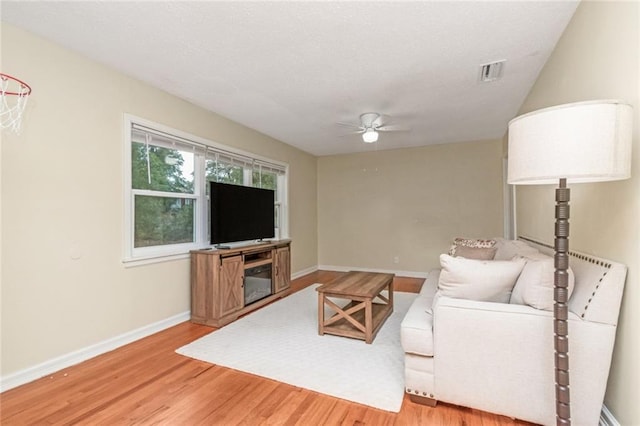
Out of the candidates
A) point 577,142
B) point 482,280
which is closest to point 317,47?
point 577,142

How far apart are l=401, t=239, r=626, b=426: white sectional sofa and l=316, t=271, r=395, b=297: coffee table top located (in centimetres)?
93

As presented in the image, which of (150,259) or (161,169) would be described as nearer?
(150,259)

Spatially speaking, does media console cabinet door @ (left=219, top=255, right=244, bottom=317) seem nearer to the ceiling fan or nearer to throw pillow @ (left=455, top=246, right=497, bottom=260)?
the ceiling fan

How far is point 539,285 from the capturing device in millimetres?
1576

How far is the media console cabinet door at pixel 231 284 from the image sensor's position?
316cm

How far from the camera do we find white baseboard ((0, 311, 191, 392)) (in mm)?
2002

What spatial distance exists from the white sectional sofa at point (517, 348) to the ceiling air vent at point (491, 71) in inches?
69.4

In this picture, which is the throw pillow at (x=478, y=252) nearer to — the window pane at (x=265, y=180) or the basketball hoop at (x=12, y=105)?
the window pane at (x=265, y=180)

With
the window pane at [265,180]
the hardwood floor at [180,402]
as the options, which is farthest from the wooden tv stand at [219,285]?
the window pane at [265,180]

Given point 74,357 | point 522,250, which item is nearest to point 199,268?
point 74,357

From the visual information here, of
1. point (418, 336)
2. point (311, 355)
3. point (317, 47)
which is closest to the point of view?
point (418, 336)

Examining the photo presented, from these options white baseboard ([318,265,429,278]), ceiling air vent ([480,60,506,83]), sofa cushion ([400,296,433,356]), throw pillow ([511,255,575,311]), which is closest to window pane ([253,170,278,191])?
white baseboard ([318,265,429,278])

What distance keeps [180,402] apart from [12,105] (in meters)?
2.39

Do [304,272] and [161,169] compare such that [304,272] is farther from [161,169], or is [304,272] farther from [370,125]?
[161,169]
